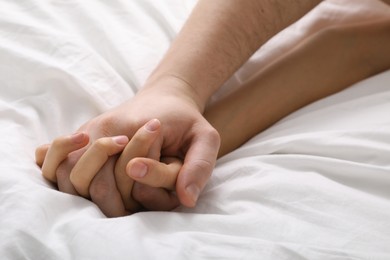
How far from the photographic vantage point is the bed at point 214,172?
62 cm

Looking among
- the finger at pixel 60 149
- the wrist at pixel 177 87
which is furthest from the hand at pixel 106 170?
the wrist at pixel 177 87

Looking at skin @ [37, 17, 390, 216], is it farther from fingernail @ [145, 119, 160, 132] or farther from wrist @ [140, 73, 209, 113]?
fingernail @ [145, 119, 160, 132]

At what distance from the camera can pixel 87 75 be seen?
899 mm

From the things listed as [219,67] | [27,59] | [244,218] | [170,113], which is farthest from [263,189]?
[27,59]

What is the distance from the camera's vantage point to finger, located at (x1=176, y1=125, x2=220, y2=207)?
0.71 meters

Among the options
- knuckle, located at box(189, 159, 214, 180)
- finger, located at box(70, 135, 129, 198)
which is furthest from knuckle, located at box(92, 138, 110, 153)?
knuckle, located at box(189, 159, 214, 180)

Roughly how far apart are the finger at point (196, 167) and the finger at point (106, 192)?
0.26ft

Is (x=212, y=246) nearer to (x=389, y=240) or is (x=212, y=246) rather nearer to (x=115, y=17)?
(x=389, y=240)

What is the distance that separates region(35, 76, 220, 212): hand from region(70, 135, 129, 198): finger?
0.01 meters

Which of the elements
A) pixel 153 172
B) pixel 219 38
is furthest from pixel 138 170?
pixel 219 38

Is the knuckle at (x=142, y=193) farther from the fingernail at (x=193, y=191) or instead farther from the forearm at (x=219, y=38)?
the forearm at (x=219, y=38)

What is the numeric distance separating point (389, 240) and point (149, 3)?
0.63 m

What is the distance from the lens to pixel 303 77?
0.96 meters

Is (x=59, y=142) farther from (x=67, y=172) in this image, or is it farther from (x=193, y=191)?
(x=193, y=191)
